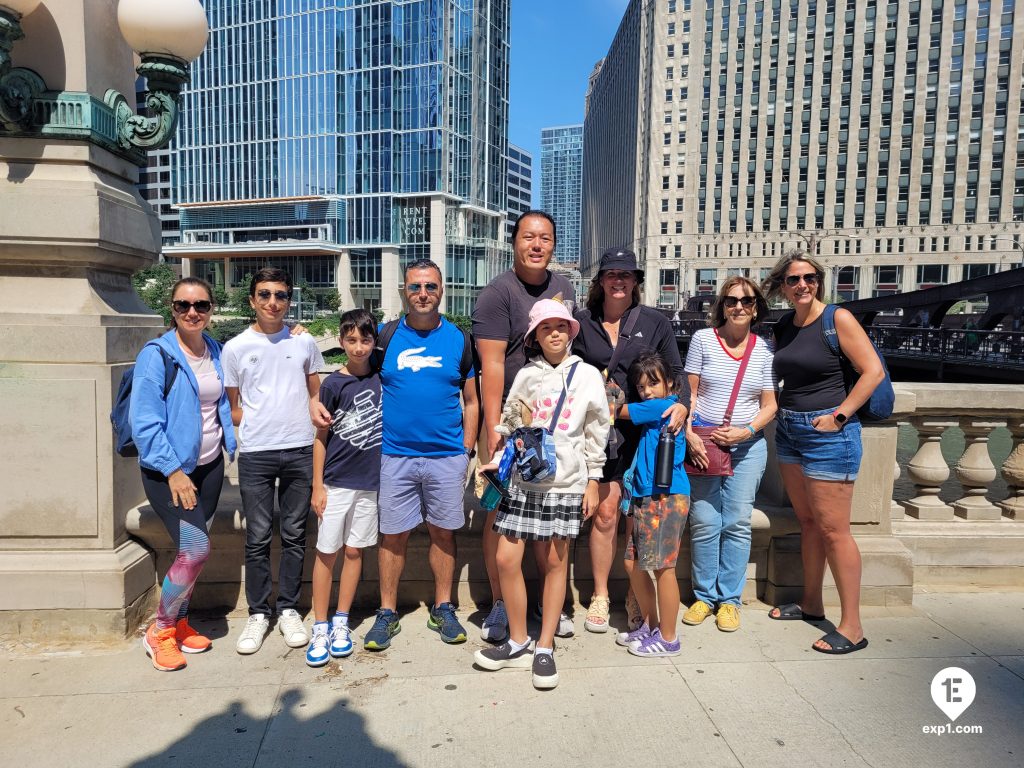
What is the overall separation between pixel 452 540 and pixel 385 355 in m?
1.08

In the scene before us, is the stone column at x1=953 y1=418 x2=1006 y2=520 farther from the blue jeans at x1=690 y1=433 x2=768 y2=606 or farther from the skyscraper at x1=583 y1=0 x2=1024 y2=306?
the skyscraper at x1=583 y1=0 x2=1024 y2=306

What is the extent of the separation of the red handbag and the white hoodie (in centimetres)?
70

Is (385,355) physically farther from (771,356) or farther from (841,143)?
(841,143)

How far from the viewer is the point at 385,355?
11.7 ft

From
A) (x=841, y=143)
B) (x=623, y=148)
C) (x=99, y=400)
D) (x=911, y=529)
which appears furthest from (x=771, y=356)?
(x=623, y=148)

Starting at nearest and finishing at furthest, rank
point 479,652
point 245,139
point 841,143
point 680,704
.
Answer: point 680,704 → point 479,652 → point 245,139 → point 841,143

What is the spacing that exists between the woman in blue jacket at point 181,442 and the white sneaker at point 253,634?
0.61 feet

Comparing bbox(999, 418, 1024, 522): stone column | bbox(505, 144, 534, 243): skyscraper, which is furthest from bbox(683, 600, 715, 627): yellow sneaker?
bbox(505, 144, 534, 243): skyscraper

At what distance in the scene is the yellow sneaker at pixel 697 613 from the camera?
3809 millimetres

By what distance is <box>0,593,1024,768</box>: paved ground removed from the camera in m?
2.65

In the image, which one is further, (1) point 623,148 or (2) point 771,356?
(1) point 623,148

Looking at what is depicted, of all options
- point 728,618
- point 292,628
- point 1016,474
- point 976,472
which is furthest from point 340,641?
point 1016,474

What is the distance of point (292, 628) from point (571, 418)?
6.08 feet

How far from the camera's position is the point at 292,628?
3559mm
